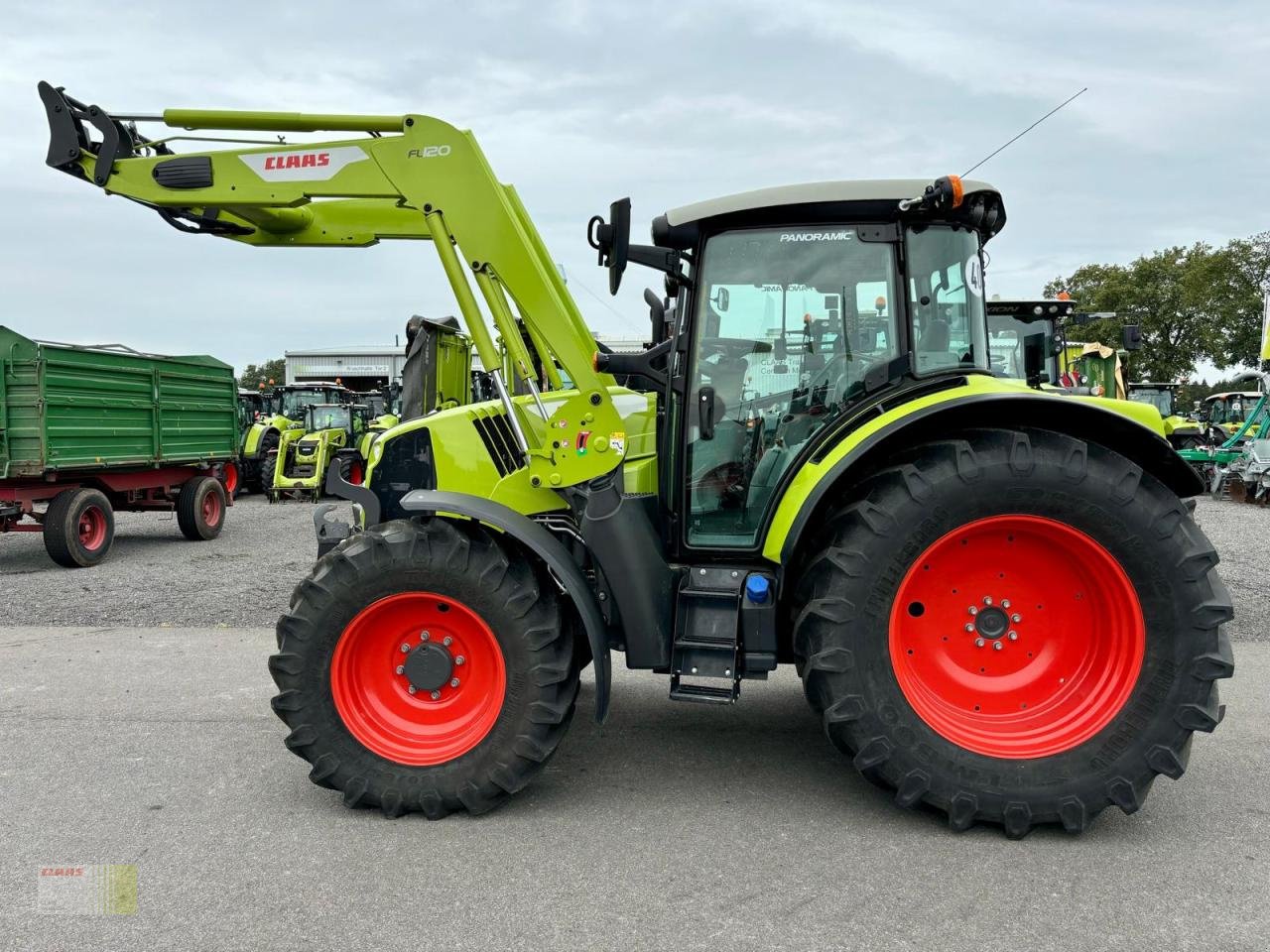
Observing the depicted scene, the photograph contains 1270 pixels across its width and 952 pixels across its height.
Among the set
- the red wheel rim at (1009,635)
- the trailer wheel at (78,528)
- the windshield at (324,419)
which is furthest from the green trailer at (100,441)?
the red wheel rim at (1009,635)

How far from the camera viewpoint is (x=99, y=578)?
831 cm

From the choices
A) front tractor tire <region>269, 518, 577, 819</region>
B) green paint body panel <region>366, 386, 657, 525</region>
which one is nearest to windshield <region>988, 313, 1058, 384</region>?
green paint body panel <region>366, 386, 657, 525</region>

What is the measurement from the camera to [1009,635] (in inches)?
128

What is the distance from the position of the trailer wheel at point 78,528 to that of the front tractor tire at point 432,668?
6961 mm

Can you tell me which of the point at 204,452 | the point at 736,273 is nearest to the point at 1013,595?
the point at 736,273

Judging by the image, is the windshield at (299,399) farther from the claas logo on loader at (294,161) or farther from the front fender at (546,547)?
the front fender at (546,547)

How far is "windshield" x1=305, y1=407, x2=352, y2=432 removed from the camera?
1747 cm

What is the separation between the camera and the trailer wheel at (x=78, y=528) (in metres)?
8.72

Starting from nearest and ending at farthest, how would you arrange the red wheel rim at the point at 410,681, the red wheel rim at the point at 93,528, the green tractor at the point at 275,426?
the red wheel rim at the point at 410,681
the red wheel rim at the point at 93,528
the green tractor at the point at 275,426

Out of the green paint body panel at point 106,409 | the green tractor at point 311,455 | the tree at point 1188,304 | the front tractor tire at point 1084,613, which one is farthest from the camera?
the tree at point 1188,304

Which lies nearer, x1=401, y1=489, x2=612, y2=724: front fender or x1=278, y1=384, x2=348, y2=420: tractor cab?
x1=401, y1=489, x2=612, y2=724: front fender

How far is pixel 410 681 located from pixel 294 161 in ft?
6.87

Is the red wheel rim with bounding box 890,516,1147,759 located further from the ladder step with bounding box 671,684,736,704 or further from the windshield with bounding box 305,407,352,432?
the windshield with bounding box 305,407,352,432

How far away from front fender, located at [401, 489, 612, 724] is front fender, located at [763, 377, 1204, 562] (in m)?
0.70
